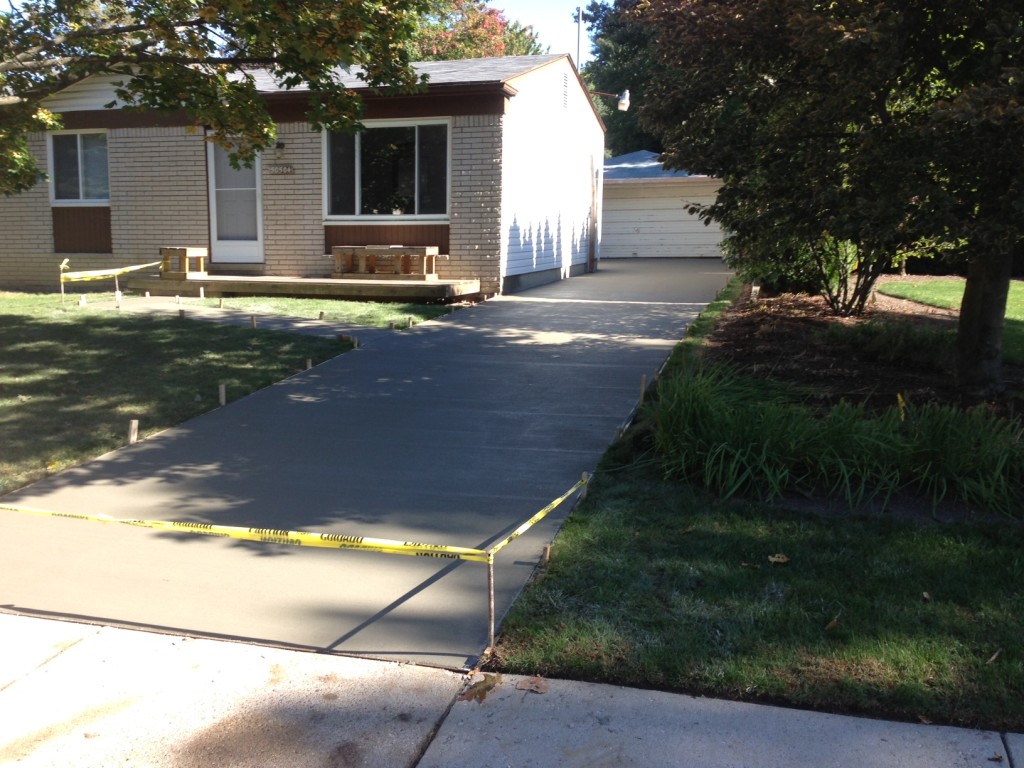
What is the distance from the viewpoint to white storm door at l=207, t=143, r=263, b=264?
654 inches

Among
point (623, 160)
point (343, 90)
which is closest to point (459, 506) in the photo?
point (343, 90)

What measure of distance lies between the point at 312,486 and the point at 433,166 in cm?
1064

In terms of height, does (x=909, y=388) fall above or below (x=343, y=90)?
below

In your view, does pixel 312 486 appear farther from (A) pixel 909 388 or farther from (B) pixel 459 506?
(A) pixel 909 388

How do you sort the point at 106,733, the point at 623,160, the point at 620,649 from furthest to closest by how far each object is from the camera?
the point at 623,160, the point at 620,649, the point at 106,733

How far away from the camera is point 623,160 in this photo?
32.1 metres

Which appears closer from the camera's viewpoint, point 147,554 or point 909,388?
point 147,554

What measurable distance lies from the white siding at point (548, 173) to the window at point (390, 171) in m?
1.27

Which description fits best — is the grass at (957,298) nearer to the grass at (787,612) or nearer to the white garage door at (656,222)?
the grass at (787,612)

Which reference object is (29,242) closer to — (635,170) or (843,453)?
(843,453)

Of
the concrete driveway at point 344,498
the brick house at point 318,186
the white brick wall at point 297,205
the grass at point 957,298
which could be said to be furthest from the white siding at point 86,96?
the grass at point 957,298

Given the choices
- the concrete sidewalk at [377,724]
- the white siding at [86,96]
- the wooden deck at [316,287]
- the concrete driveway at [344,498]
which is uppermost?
the white siding at [86,96]

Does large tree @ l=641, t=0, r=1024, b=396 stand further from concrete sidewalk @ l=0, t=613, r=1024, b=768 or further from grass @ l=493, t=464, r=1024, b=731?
concrete sidewalk @ l=0, t=613, r=1024, b=768

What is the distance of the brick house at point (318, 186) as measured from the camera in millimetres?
15172
